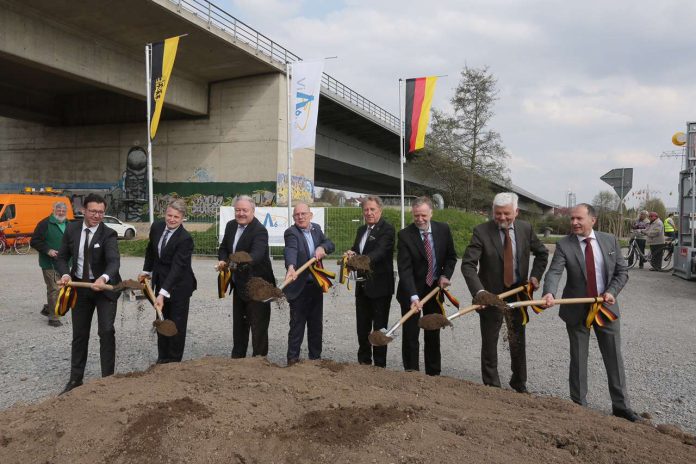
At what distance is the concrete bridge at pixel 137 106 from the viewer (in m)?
16.3

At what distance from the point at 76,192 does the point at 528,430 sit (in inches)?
1060

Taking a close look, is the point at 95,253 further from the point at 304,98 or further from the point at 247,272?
the point at 304,98

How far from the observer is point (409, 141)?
1282 cm

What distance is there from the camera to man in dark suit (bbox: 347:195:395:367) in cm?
448

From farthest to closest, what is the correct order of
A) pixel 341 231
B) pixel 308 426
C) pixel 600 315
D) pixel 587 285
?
pixel 341 231 < pixel 587 285 < pixel 600 315 < pixel 308 426

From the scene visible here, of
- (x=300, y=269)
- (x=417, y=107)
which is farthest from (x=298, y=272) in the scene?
(x=417, y=107)

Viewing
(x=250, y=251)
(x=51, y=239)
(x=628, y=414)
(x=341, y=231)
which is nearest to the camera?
(x=628, y=414)

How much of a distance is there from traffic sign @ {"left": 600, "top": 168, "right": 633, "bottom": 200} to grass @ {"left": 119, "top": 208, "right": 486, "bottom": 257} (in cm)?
575

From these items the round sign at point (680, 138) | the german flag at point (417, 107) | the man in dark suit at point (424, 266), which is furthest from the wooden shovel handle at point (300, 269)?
the round sign at point (680, 138)

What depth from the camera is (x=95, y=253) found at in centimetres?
419

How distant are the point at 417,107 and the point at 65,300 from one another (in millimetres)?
10355

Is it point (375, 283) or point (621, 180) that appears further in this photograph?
point (621, 180)

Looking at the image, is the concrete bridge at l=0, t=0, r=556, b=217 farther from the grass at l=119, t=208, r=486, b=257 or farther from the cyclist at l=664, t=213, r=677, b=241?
the cyclist at l=664, t=213, r=677, b=241

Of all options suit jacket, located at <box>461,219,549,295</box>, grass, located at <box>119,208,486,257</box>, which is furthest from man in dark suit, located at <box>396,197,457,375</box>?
grass, located at <box>119,208,486,257</box>
